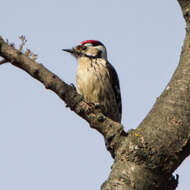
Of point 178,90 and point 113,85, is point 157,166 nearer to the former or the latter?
point 178,90

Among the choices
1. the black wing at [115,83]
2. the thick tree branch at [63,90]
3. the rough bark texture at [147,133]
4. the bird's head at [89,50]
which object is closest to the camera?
the rough bark texture at [147,133]

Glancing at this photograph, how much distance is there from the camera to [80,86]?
20.8ft

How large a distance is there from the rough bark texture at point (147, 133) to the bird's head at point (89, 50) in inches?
166

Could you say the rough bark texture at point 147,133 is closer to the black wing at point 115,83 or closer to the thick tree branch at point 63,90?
the thick tree branch at point 63,90

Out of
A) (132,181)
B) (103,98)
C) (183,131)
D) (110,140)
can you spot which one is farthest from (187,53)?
(103,98)

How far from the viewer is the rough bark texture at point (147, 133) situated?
233 cm

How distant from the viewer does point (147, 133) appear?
2443 mm

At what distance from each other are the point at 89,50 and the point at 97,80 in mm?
1031

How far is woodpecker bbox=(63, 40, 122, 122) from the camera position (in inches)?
247

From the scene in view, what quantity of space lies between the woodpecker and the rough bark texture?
323 centimetres

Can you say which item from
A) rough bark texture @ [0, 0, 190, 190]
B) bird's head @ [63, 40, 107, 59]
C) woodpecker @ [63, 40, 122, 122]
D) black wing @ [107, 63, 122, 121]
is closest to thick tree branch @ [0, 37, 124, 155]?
rough bark texture @ [0, 0, 190, 190]

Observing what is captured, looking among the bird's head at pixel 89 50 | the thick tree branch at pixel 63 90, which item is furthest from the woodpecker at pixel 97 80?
the thick tree branch at pixel 63 90

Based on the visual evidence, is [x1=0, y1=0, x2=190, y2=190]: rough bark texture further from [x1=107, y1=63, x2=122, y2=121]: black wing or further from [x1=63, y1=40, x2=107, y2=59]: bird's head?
[x1=63, y1=40, x2=107, y2=59]: bird's head

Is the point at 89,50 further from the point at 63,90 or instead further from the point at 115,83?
the point at 63,90
